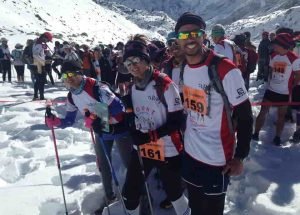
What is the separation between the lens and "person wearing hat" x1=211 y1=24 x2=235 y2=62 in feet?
25.6

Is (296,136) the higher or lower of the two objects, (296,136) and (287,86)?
the lower

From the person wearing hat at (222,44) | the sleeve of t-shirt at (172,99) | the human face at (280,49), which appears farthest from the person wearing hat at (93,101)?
the human face at (280,49)

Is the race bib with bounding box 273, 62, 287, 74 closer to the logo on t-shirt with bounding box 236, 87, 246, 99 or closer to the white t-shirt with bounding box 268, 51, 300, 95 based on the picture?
the white t-shirt with bounding box 268, 51, 300, 95

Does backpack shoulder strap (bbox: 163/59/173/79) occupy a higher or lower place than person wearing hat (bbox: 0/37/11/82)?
higher

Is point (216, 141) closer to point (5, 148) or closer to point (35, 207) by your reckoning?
point (35, 207)

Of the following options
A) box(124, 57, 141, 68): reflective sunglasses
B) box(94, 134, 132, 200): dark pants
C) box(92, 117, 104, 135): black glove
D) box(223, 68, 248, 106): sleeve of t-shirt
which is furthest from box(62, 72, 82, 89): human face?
box(223, 68, 248, 106): sleeve of t-shirt

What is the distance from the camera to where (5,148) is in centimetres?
821

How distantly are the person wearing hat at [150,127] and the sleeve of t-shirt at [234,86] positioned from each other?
34.1 inches

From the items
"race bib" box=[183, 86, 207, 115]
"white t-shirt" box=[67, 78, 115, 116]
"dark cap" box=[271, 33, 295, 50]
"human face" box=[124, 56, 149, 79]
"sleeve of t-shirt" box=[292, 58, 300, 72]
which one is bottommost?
"white t-shirt" box=[67, 78, 115, 116]

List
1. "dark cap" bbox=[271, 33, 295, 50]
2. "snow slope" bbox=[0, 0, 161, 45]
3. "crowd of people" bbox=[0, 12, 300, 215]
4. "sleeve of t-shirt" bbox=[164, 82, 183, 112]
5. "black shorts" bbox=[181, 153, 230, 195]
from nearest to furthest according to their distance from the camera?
"crowd of people" bbox=[0, 12, 300, 215]
"black shorts" bbox=[181, 153, 230, 195]
"sleeve of t-shirt" bbox=[164, 82, 183, 112]
"dark cap" bbox=[271, 33, 295, 50]
"snow slope" bbox=[0, 0, 161, 45]

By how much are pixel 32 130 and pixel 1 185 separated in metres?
3.04

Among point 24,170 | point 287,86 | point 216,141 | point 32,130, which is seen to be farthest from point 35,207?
point 287,86

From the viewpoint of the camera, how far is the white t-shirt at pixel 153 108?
4.07 m

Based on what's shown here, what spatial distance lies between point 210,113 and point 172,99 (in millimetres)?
668
